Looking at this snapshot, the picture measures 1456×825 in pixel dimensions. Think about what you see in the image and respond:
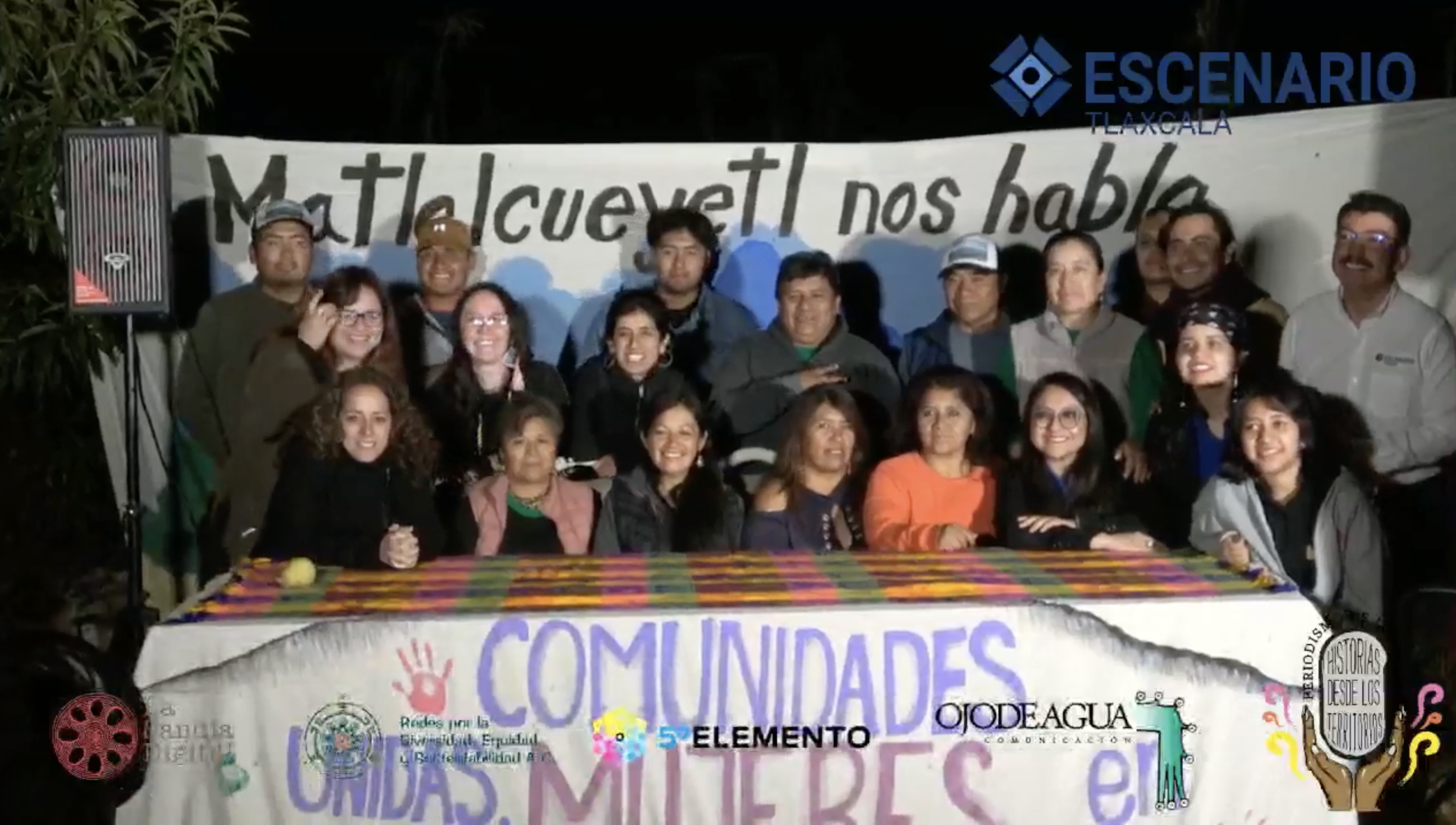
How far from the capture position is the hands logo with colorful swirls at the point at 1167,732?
10.2 feet

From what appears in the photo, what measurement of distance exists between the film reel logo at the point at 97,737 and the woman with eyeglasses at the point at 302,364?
0.45m

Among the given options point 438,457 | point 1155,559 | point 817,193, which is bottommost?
point 1155,559

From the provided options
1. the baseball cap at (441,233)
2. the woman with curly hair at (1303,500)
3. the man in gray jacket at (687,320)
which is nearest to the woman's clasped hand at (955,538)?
the woman with curly hair at (1303,500)

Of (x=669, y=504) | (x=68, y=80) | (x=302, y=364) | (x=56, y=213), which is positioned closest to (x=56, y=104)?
(x=68, y=80)

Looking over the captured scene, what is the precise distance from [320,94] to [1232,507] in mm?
2972

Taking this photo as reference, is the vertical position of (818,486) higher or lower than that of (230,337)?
lower

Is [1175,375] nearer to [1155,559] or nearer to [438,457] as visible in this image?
[1155,559]

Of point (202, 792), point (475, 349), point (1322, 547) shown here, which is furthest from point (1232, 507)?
point (202, 792)

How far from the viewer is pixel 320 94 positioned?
4.12 meters

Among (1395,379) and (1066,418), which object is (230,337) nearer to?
(1066,418)

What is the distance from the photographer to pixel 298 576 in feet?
10.4

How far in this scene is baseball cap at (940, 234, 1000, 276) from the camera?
3.40 meters

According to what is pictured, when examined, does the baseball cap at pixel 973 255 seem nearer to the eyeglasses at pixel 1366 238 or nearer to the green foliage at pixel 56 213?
the eyeglasses at pixel 1366 238

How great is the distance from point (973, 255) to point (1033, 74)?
681 millimetres
